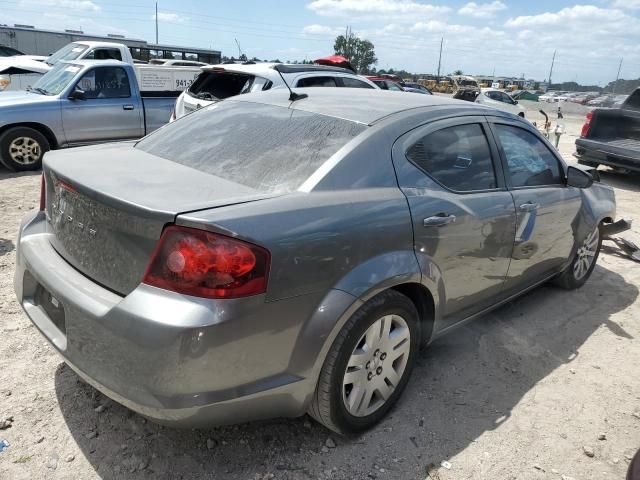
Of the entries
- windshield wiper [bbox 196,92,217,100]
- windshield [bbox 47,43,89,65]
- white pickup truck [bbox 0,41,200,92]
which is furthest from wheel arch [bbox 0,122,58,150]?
windshield [bbox 47,43,89,65]

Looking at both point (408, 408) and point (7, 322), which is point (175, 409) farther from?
point (7, 322)

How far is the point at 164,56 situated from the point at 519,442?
28.0 m

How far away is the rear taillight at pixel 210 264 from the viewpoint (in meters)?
1.89

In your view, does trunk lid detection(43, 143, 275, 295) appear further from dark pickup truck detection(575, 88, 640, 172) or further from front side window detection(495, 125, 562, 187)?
dark pickup truck detection(575, 88, 640, 172)

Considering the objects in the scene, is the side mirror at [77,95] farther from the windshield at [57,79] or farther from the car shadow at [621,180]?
the car shadow at [621,180]

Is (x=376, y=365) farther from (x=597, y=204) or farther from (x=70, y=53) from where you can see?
(x=70, y=53)

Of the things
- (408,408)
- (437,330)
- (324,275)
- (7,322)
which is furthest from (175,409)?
(7,322)

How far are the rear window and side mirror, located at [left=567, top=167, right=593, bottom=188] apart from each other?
15.0 feet

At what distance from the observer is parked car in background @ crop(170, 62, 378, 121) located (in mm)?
6750

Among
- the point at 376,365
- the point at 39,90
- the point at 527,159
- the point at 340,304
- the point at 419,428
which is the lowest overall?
the point at 419,428

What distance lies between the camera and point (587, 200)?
412 centimetres

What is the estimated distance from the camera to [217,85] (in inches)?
289

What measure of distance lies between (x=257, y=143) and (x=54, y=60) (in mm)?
11757

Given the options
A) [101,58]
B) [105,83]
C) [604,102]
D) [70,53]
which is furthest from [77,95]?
[604,102]
